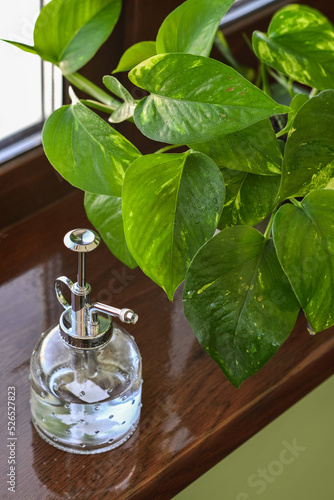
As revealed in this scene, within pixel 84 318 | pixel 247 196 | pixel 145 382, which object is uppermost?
pixel 247 196

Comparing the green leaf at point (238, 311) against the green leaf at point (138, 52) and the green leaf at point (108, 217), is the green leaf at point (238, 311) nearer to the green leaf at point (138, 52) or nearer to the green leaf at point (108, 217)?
the green leaf at point (108, 217)

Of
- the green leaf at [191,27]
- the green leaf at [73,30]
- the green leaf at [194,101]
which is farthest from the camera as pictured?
the green leaf at [73,30]

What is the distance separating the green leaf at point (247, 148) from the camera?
1.78ft

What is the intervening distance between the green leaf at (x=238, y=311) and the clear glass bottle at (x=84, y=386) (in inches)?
4.4

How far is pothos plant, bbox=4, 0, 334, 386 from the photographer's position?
1.70 ft

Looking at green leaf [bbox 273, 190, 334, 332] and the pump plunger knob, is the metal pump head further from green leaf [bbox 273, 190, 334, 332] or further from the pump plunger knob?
green leaf [bbox 273, 190, 334, 332]

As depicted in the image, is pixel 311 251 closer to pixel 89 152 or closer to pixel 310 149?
pixel 310 149

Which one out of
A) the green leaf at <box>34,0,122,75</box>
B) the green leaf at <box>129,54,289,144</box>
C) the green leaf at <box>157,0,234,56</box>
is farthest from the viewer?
the green leaf at <box>34,0,122,75</box>

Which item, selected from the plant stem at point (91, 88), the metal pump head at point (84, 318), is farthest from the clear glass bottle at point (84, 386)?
the plant stem at point (91, 88)

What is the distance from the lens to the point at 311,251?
535mm

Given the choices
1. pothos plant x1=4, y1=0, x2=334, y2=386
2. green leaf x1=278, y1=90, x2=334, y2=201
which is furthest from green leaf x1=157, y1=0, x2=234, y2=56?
green leaf x1=278, y1=90, x2=334, y2=201

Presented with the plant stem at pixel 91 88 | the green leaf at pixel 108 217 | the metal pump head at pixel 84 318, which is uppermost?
the plant stem at pixel 91 88

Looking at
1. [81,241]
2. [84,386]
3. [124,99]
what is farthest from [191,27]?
[84,386]

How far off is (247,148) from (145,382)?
1.02ft
